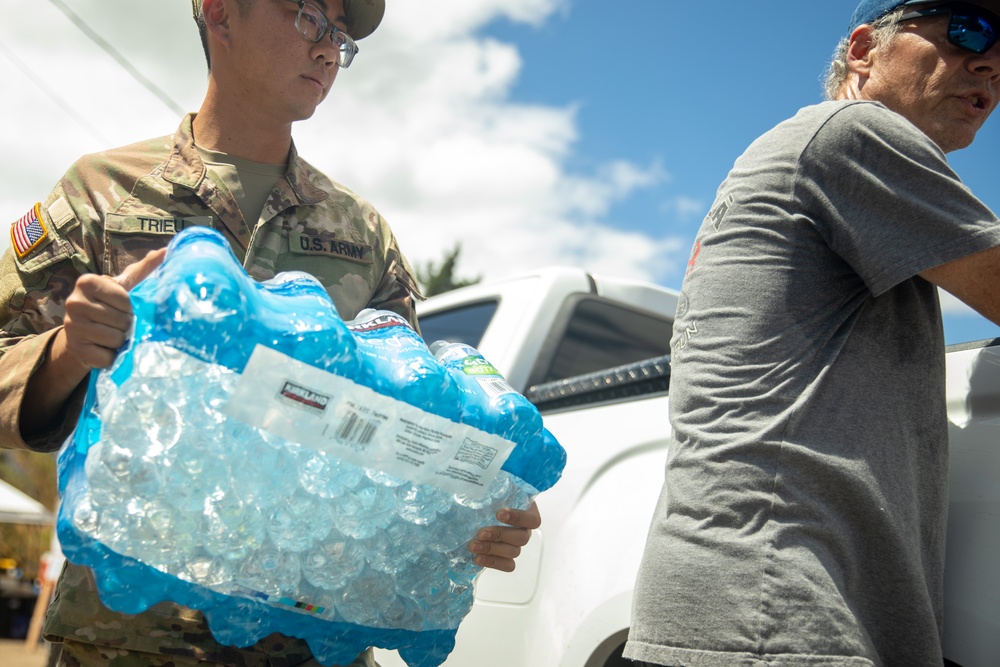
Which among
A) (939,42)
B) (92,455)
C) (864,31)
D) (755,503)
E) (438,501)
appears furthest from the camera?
(864,31)

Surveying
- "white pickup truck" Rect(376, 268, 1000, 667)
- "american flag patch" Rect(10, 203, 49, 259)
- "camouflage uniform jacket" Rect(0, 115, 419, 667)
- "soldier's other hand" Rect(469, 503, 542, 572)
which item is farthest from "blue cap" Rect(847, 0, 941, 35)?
"american flag patch" Rect(10, 203, 49, 259)

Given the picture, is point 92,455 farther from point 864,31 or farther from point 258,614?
point 864,31

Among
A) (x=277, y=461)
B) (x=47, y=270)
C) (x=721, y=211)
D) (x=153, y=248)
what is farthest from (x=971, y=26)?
(x=47, y=270)

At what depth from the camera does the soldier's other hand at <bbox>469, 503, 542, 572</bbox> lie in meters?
1.83

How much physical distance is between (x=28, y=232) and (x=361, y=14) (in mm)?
956

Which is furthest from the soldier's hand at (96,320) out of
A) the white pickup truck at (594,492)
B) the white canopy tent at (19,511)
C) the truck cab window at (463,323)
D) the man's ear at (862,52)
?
the white canopy tent at (19,511)

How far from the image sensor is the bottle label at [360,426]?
1.48 m

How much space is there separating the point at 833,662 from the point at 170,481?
116 cm

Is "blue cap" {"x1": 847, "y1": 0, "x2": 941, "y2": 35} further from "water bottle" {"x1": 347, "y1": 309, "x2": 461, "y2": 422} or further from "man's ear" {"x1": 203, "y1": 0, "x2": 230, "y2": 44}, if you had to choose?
"man's ear" {"x1": 203, "y1": 0, "x2": 230, "y2": 44}

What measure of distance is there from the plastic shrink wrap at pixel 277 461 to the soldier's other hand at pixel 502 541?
0.11ft

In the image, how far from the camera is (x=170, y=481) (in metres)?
1.50

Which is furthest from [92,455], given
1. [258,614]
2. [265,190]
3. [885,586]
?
[885,586]

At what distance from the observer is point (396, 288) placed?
7.53 ft

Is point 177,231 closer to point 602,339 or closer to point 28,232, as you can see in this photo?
point 28,232
